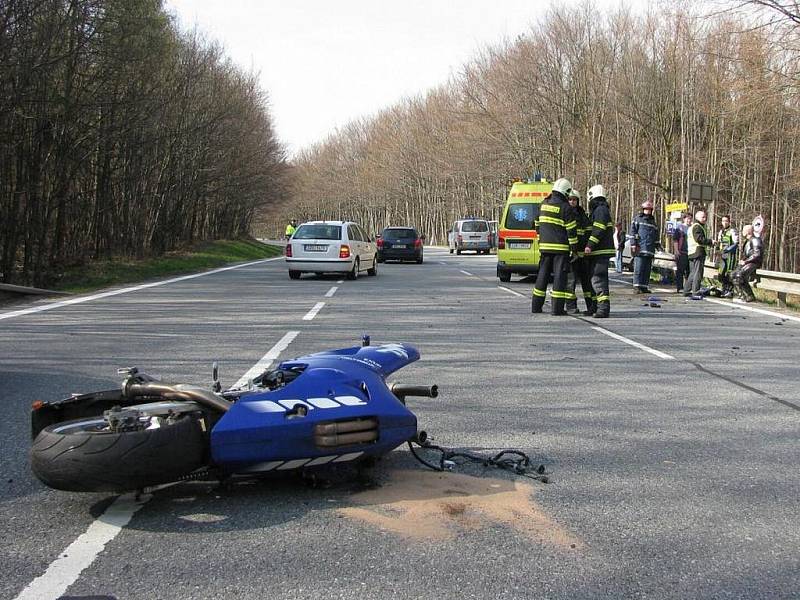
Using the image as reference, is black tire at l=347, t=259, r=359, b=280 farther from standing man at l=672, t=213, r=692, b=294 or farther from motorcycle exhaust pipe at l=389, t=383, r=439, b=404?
motorcycle exhaust pipe at l=389, t=383, r=439, b=404

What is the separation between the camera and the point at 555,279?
1347cm

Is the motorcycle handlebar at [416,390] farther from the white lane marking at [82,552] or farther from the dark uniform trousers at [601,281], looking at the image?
the dark uniform trousers at [601,281]

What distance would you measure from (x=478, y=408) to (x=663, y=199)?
40.4 meters

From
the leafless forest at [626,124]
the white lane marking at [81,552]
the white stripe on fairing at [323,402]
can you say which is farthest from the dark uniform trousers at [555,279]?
the leafless forest at [626,124]

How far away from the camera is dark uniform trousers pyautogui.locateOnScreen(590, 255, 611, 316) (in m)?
13.4

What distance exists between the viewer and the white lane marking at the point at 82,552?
308cm

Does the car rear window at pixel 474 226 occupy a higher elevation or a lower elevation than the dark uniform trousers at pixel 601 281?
higher

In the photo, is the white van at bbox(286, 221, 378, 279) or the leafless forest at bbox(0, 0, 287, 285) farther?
the white van at bbox(286, 221, 378, 279)

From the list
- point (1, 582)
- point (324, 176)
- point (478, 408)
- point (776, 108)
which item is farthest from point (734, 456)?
point (324, 176)

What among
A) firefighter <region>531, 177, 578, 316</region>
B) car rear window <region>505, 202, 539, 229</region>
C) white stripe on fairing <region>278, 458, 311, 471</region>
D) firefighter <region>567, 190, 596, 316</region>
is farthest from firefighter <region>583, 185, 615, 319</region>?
white stripe on fairing <region>278, 458, 311, 471</region>

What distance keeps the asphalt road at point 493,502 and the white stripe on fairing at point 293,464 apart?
0.61 ft

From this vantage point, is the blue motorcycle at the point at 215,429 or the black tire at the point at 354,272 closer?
the blue motorcycle at the point at 215,429

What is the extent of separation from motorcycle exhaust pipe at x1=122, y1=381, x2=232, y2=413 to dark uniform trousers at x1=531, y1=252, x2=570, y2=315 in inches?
383

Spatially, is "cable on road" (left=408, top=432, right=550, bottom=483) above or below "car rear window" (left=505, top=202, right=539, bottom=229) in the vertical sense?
below
